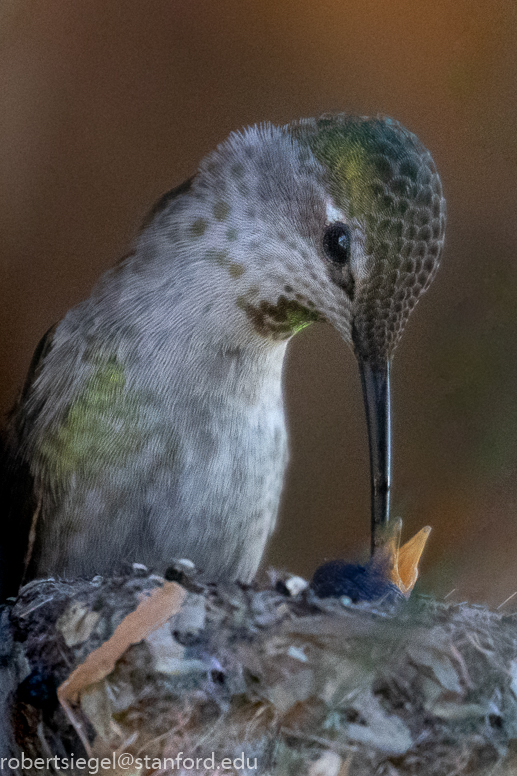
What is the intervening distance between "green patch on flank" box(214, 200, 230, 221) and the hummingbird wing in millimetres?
265

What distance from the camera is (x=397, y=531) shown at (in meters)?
0.77

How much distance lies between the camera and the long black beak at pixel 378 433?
0.77 metres

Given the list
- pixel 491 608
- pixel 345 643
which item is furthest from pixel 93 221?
pixel 491 608

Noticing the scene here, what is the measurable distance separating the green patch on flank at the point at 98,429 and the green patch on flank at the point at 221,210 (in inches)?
9.2

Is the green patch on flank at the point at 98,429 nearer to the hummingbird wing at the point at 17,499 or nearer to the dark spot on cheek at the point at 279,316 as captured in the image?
the hummingbird wing at the point at 17,499

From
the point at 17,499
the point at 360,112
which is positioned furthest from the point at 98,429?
the point at 360,112

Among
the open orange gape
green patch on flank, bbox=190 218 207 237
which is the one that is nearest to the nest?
the open orange gape

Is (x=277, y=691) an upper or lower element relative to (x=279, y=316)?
lower

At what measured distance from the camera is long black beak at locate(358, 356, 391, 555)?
77 centimetres

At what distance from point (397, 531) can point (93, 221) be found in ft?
1.86

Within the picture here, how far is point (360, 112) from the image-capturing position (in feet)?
2.58

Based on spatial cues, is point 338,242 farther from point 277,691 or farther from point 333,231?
point 277,691

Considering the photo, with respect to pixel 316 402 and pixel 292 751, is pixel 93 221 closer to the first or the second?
pixel 316 402

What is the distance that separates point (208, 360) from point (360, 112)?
0.38 metres
